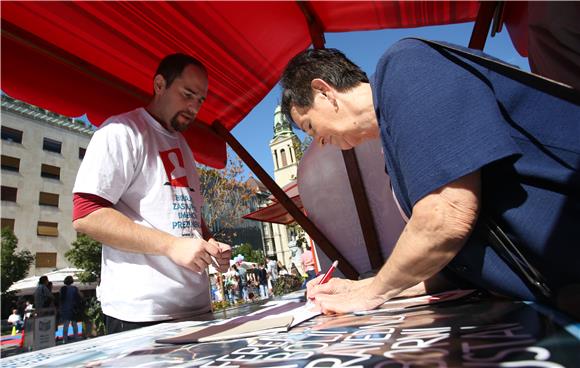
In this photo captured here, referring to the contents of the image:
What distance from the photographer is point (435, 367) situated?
0.41m

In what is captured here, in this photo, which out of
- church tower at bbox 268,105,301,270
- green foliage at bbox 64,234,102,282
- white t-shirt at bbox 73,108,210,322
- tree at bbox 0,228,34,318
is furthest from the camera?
church tower at bbox 268,105,301,270

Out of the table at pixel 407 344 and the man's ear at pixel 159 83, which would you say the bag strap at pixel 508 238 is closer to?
the table at pixel 407 344

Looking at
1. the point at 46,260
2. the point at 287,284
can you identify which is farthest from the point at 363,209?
the point at 46,260

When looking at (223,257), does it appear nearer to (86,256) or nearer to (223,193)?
(223,193)

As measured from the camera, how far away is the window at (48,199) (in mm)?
26719

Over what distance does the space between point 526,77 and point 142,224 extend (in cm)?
146

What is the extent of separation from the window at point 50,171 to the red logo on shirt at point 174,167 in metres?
31.2

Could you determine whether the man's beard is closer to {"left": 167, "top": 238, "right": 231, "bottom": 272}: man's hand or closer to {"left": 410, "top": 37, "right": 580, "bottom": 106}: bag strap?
{"left": 167, "top": 238, "right": 231, "bottom": 272}: man's hand

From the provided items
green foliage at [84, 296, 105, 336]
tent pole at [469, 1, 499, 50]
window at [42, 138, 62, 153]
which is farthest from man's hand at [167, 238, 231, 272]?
Answer: window at [42, 138, 62, 153]

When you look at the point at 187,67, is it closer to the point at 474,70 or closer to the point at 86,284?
the point at 474,70

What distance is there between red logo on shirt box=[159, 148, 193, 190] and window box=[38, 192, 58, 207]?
3047cm

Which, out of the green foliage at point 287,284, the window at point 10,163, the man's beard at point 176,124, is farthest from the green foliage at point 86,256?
the man's beard at point 176,124

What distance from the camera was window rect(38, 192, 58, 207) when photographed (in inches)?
1052

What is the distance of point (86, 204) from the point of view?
56.2 inches
